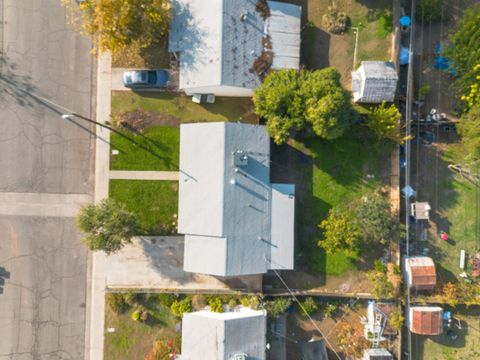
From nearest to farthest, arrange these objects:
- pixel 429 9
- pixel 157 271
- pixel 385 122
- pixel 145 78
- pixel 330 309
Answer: pixel 385 122, pixel 145 78, pixel 429 9, pixel 330 309, pixel 157 271

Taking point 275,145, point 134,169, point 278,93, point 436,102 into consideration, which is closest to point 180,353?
point 134,169

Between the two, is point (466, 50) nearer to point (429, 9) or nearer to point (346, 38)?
point (429, 9)

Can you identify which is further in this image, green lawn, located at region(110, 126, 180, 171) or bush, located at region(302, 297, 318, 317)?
green lawn, located at region(110, 126, 180, 171)

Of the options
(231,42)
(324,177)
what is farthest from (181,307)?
(231,42)

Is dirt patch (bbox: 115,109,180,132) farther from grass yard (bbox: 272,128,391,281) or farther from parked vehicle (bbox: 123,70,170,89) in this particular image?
grass yard (bbox: 272,128,391,281)

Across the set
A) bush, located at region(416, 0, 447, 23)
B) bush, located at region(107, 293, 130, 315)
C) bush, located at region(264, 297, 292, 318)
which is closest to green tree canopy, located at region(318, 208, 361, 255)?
bush, located at region(264, 297, 292, 318)

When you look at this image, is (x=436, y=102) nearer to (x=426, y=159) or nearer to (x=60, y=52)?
(x=426, y=159)
